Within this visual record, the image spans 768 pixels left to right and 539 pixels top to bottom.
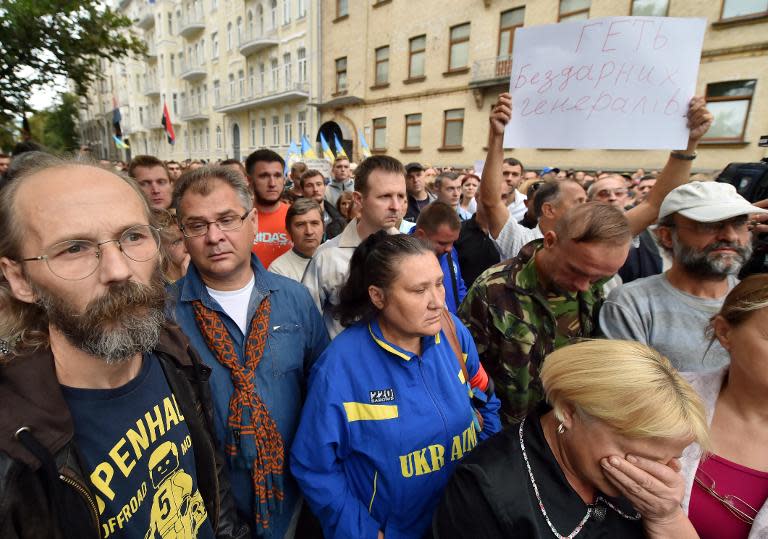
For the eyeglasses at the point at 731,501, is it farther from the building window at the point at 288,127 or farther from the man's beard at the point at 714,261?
the building window at the point at 288,127

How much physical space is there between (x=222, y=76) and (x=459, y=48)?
66.2 feet

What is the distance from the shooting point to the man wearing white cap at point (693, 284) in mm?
1697

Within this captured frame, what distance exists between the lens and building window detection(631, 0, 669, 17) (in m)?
11.2

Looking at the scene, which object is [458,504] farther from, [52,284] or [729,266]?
[729,266]

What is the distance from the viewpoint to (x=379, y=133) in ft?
64.6

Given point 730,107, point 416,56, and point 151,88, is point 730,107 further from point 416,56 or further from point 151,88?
point 151,88

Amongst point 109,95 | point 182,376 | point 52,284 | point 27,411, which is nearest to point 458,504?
point 182,376

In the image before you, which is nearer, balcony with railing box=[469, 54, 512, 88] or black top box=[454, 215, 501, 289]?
black top box=[454, 215, 501, 289]

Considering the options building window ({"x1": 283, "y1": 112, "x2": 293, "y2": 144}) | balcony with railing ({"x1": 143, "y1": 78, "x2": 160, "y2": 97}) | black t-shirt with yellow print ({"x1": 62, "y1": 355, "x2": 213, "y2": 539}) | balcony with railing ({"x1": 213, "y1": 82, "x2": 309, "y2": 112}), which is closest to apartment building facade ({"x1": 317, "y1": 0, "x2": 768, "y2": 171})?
balcony with railing ({"x1": 213, "y1": 82, "x2": 309, "y2": 112})

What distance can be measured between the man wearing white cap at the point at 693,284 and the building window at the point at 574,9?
13.8m

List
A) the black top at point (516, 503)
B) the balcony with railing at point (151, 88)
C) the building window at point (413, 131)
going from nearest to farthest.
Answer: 1. the black top at point (516, 503)
2. the building window at point (413, 131)
3. the balcony with railing at point (151, 88)

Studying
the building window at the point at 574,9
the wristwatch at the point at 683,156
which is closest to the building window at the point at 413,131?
the building window at the point at 574,9

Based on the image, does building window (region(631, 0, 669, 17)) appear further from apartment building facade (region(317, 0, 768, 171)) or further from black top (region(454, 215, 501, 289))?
black top (region(454, 215, 501, 289))

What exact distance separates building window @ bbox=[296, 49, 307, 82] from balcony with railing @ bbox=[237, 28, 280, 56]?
6.33ft
